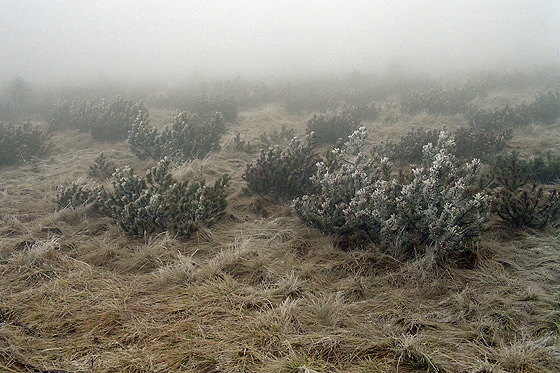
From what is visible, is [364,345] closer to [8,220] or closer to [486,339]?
[486,339]

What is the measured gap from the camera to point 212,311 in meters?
2.19

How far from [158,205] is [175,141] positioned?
3072 millimetres

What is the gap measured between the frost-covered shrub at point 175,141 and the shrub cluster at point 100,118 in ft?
3.46

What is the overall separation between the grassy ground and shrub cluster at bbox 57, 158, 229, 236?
0.18 metres

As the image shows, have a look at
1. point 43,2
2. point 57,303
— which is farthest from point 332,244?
point 43,2

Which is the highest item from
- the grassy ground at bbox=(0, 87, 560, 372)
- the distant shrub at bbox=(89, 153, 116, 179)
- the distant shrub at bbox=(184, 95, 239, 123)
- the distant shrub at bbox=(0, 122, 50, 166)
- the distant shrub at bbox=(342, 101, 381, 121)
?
the distant shrub at bbox=(184, 95, 239, 123)

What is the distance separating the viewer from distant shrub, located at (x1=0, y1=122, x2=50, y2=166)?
6.03 metres

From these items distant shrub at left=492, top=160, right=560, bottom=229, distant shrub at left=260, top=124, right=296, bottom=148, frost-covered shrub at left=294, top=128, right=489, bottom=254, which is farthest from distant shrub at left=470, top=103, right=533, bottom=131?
frost-covered shrub at left=294, top=128, right=489, bottom=254

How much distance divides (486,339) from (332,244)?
1475 millimetres

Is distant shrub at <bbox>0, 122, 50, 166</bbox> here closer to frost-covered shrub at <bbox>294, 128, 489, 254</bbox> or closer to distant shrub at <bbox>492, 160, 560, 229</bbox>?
frost-covered shrub at <bbox>294, 128, 489, 254</bbox>

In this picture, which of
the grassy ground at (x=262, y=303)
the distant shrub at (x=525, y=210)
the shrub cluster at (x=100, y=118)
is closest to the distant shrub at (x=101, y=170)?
the grassy ground at (x=262, y=303)

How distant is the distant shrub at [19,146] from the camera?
603cm

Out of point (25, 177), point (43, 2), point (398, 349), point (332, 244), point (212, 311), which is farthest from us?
point (43, 2)

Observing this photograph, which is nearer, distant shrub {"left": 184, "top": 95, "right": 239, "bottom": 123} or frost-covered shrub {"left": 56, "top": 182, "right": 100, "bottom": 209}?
frost-covered shrub {"left": 56, "top": 182, "right": 100, "bottom": 209}
